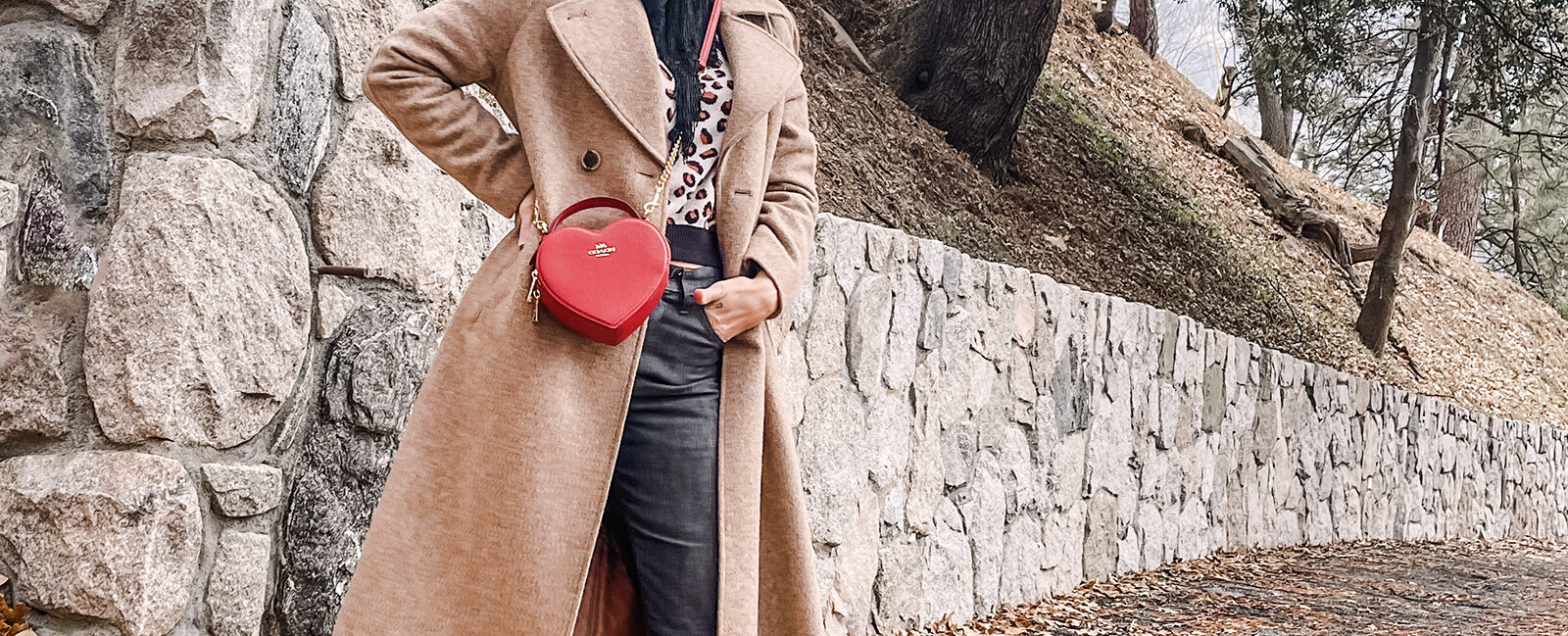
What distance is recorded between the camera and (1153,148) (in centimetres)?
1343

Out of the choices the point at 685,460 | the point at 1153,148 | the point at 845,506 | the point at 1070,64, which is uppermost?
the point at 1070,64

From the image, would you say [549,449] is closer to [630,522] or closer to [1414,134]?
[630,522]

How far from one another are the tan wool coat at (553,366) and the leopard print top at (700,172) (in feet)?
0.10

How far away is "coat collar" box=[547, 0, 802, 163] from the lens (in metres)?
1.98

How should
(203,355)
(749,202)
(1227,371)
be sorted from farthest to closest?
(1227,371) < (203,355) < (749,202)

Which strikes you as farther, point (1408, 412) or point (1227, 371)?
point (1408, 412)

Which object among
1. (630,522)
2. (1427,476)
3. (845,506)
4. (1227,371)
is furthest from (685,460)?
(1427,476)

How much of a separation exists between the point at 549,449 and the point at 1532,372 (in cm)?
1688

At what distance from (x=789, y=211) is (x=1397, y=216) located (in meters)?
12.7

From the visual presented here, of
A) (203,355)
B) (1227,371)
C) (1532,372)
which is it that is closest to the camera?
(203,355)

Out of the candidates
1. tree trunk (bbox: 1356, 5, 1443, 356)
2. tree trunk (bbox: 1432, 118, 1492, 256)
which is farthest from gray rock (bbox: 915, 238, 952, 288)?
tree trunk (bbox: 1432, 118, 1492, 256)

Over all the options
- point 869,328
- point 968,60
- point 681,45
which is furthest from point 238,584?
point 968,60

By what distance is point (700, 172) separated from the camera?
208 centimetres

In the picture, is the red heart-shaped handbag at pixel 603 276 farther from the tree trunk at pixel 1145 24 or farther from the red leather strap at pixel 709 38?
the tree trunk at pixel 1145 24
